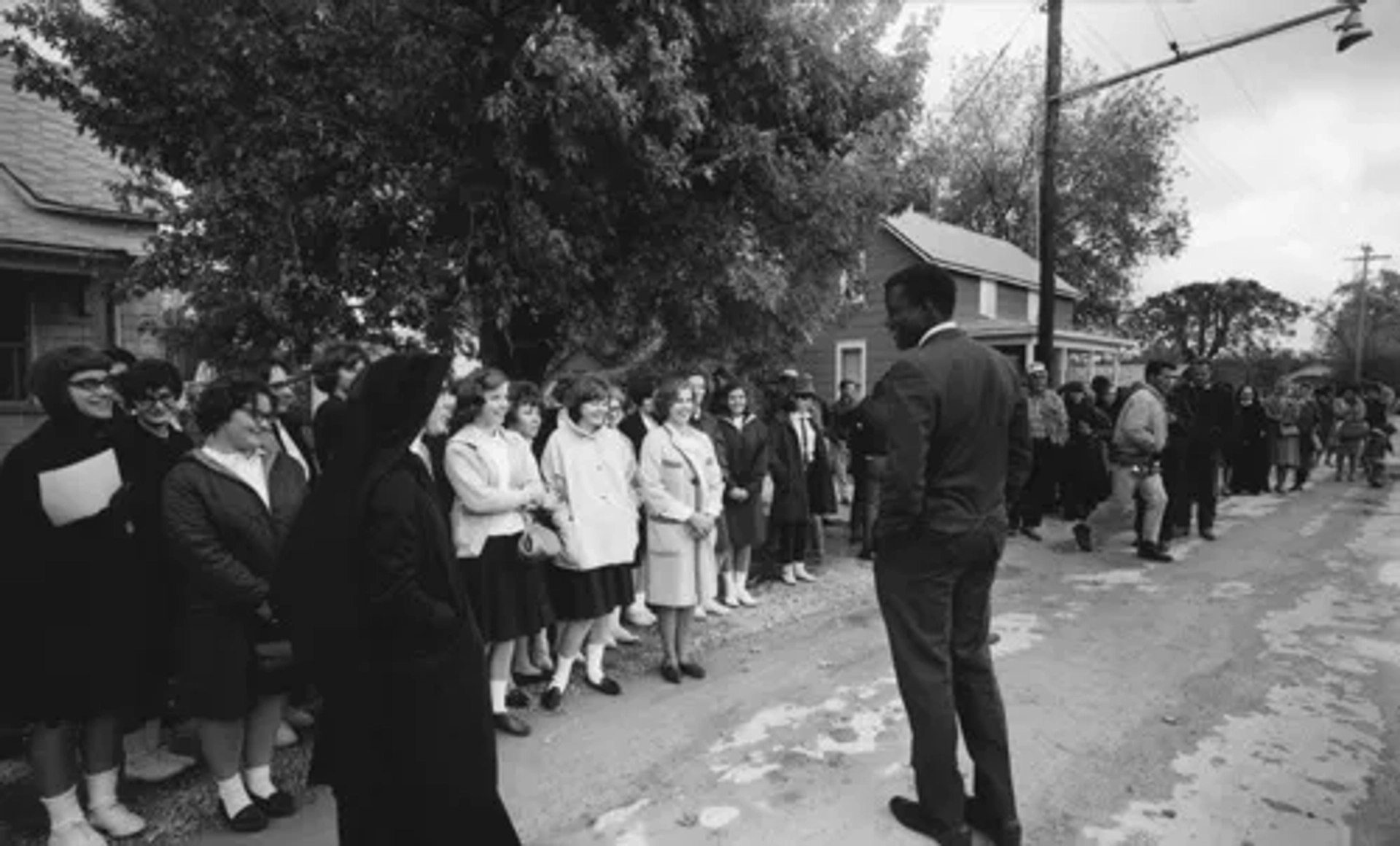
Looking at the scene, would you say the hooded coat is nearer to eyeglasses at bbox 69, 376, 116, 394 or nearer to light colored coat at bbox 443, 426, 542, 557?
eyeglasses at bbox 69, 376, 116, 394

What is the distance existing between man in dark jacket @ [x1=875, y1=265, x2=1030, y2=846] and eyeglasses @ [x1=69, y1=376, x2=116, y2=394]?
320 centimetres

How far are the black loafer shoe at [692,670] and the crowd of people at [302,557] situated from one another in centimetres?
3

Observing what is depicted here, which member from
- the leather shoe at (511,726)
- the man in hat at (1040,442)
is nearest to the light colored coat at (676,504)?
the leather shoe at (511,726)

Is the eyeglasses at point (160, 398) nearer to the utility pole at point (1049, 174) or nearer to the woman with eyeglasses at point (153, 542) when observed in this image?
the woman with eyeglasses at point (153, 542)

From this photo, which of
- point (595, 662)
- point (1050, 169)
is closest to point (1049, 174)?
point (1050, 169)

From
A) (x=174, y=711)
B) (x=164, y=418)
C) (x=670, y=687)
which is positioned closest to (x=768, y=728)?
(x=670, y=687)

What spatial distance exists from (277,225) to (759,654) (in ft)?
16.1

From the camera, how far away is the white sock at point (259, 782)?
3.35 m

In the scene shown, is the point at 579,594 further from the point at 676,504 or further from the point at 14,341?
the point at 14,341

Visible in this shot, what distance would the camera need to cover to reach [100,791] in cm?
318

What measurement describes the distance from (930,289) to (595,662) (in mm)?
3053

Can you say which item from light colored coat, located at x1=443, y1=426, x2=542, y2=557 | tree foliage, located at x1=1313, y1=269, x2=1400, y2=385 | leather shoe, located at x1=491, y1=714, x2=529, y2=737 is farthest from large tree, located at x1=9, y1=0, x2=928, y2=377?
tree foliage, located at x1=1313, y1=269, x2=1400, y2=385

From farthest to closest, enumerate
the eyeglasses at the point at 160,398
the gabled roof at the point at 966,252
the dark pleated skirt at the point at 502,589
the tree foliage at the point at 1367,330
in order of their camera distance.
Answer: the tree foliage at the point at 1367,330
the gabled roof at the point at 966,252
the dark pleated skirt at the point at 502,589
the eyeglasses at the point at 160,398

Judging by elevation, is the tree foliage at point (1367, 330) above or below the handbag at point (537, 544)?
above
